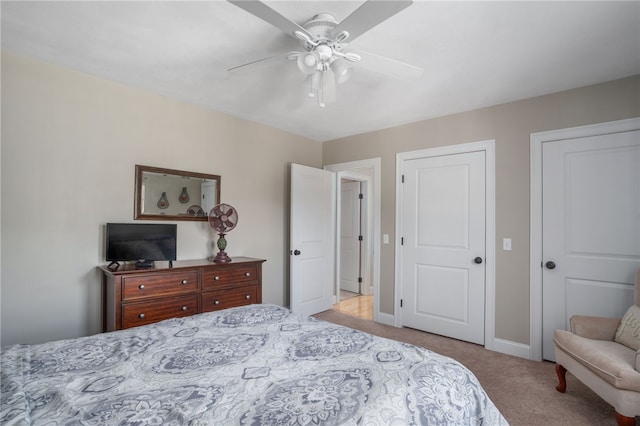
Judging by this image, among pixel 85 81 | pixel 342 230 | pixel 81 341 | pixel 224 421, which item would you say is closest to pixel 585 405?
pixel 224 421

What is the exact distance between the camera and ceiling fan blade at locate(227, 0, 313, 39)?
4.33 ft

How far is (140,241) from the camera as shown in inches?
108

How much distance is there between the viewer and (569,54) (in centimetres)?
221

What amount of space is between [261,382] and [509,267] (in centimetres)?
283

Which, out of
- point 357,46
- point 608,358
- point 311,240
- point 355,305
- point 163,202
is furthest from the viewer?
point 355,305

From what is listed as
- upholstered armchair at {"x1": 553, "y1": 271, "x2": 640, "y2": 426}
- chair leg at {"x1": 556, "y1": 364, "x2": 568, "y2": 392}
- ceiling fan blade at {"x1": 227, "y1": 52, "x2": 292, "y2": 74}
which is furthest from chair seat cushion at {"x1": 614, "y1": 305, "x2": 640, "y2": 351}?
ceiling fan blade at {"x1": 227, "y1": 52, "x2": 292, "y2": 74}

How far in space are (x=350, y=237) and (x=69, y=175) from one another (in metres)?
4.21

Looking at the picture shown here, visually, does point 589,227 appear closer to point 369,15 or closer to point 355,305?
point 369,15

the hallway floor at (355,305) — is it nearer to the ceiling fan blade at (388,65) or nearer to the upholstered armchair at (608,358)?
the upholstered armchair at (608,358)

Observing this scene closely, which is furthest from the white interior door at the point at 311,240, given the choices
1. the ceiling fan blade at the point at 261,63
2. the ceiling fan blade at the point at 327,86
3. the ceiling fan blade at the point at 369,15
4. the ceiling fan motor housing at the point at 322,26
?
the ceiling fan blade at the point at 369,15

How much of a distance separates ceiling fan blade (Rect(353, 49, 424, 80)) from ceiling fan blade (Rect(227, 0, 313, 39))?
0.40 m

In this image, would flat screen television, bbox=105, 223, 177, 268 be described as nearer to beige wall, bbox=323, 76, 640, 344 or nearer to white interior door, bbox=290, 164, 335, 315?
white interior door, bbox=290, 164, 335, 315

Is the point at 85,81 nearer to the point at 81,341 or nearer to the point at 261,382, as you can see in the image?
the point at 81,341

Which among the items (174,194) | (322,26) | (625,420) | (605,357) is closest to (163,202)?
(174,194)
